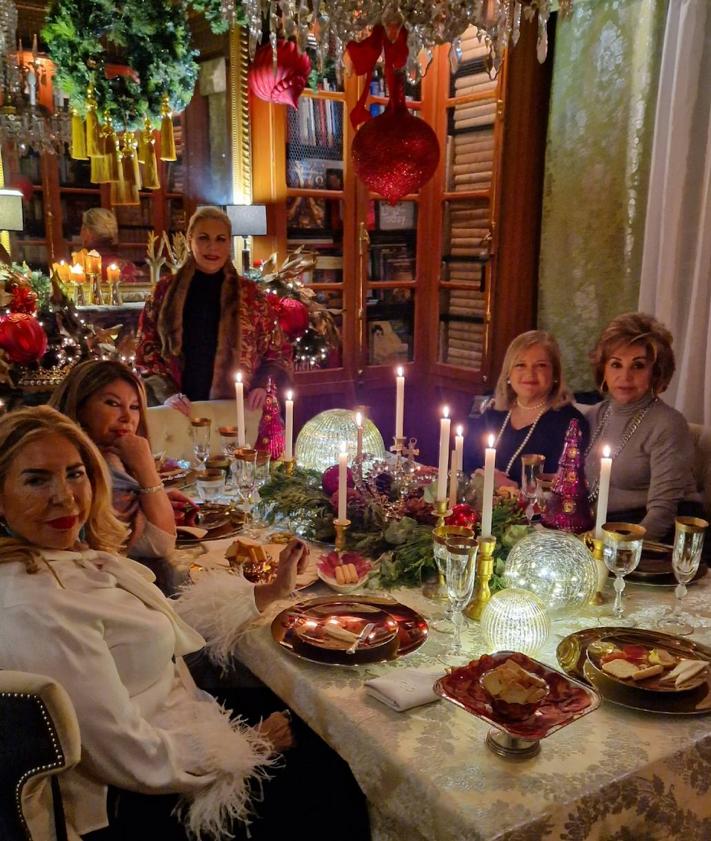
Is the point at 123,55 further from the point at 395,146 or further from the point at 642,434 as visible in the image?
the point at 642,434

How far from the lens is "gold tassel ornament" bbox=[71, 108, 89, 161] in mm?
3982

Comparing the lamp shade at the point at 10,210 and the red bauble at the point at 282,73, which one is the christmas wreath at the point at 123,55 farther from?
the lamp shade at the point at 10,210

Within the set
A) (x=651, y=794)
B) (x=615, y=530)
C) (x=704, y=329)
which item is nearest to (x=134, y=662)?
(x=651, y=794)

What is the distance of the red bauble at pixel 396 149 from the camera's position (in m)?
2.61

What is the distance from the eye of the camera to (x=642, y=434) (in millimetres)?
2174

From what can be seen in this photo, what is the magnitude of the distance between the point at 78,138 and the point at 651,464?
10.7ft

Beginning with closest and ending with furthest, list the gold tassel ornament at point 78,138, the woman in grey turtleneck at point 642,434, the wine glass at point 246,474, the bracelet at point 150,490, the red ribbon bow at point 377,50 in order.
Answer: the bracelet at point 150,490 → the wine glass at point 246,474 → the woman in grey turtleneck at point 642,434 → the red ribbon bow at point 377,50 → the gold tassel ornament at point 78,138

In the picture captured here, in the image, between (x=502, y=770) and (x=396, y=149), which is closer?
(x=502, y=770)

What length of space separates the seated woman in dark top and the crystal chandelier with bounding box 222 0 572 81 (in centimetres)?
85

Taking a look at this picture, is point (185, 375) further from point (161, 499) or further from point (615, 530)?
point (615, 530)

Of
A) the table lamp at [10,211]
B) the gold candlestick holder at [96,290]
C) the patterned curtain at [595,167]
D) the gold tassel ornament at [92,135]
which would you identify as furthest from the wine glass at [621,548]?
the gold tassel ornament at [92,135]

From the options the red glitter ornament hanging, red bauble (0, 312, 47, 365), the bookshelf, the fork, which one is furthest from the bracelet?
the bookshelf

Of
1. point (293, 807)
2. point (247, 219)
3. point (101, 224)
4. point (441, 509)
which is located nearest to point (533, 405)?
point (441, 509)

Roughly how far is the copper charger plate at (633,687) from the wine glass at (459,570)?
18 cm
